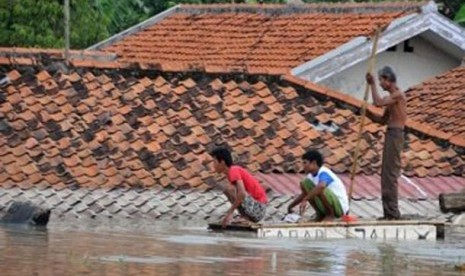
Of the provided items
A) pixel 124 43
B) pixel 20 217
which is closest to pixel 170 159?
pixel 20 217

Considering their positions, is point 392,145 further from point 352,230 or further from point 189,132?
point 189,132

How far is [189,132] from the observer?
20969 mm

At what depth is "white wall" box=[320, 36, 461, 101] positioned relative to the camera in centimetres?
2712

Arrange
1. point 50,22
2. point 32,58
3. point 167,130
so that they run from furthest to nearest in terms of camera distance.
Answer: point 50,22 → point 32,58 → point 167,130

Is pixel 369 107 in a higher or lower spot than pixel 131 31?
lower

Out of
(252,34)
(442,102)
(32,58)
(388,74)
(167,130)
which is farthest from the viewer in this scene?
(252,34)

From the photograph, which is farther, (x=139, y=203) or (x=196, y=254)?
(x=139, y=203)

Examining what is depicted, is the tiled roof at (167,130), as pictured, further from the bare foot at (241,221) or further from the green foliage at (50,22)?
the green foliage at (50,22)

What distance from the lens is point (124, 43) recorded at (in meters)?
30.6

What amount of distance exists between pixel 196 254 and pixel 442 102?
13.0 meters

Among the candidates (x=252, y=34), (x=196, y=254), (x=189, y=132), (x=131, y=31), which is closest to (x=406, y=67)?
(x=252, y=34)

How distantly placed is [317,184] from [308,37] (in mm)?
10494

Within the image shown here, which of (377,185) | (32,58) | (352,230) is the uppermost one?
(32,58)

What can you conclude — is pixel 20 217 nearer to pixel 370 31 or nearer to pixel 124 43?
pixel 370 31
